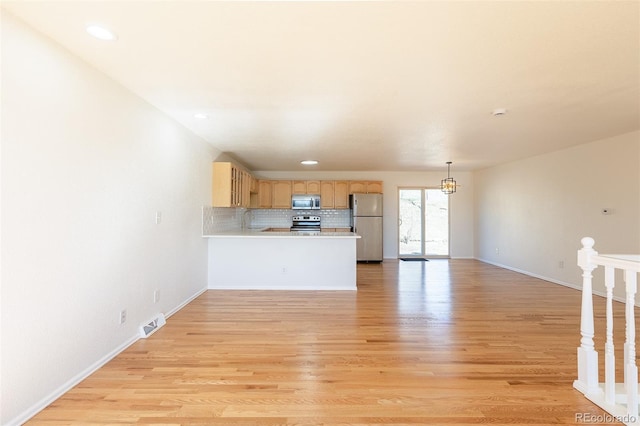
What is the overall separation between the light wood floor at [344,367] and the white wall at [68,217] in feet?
0.95

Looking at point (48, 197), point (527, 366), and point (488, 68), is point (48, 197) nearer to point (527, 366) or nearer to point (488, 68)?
point (488, 68)

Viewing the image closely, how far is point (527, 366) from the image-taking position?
8.24ft

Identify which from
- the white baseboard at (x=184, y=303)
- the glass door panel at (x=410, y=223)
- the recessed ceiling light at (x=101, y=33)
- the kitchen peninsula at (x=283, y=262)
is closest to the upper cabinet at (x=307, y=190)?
the glass door panel at (x=410, y=223)

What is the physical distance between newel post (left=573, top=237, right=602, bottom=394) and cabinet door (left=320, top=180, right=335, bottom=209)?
6.01 meters

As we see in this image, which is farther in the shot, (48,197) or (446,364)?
(446,364)

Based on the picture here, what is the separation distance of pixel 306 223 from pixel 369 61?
5.98 m

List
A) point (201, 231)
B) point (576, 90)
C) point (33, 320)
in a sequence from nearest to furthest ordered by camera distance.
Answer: point (33, 320)
point (576, 90)
point (201, 231)

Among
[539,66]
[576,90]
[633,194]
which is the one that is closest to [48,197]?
[539,66]

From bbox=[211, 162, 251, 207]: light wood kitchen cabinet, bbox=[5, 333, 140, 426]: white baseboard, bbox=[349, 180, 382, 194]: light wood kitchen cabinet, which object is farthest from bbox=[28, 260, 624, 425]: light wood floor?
bbox=[349, 180, 382, 194]: light wood kitchen cabinet

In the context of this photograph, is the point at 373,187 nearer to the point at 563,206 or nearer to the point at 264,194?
the point at 264,194

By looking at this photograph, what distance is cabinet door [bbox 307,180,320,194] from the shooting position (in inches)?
312

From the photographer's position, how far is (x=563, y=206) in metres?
5.40

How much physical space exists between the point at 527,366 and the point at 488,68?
231 cm

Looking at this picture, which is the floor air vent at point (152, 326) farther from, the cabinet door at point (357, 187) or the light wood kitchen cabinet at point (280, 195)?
the cabinet door at point (357, 187)
